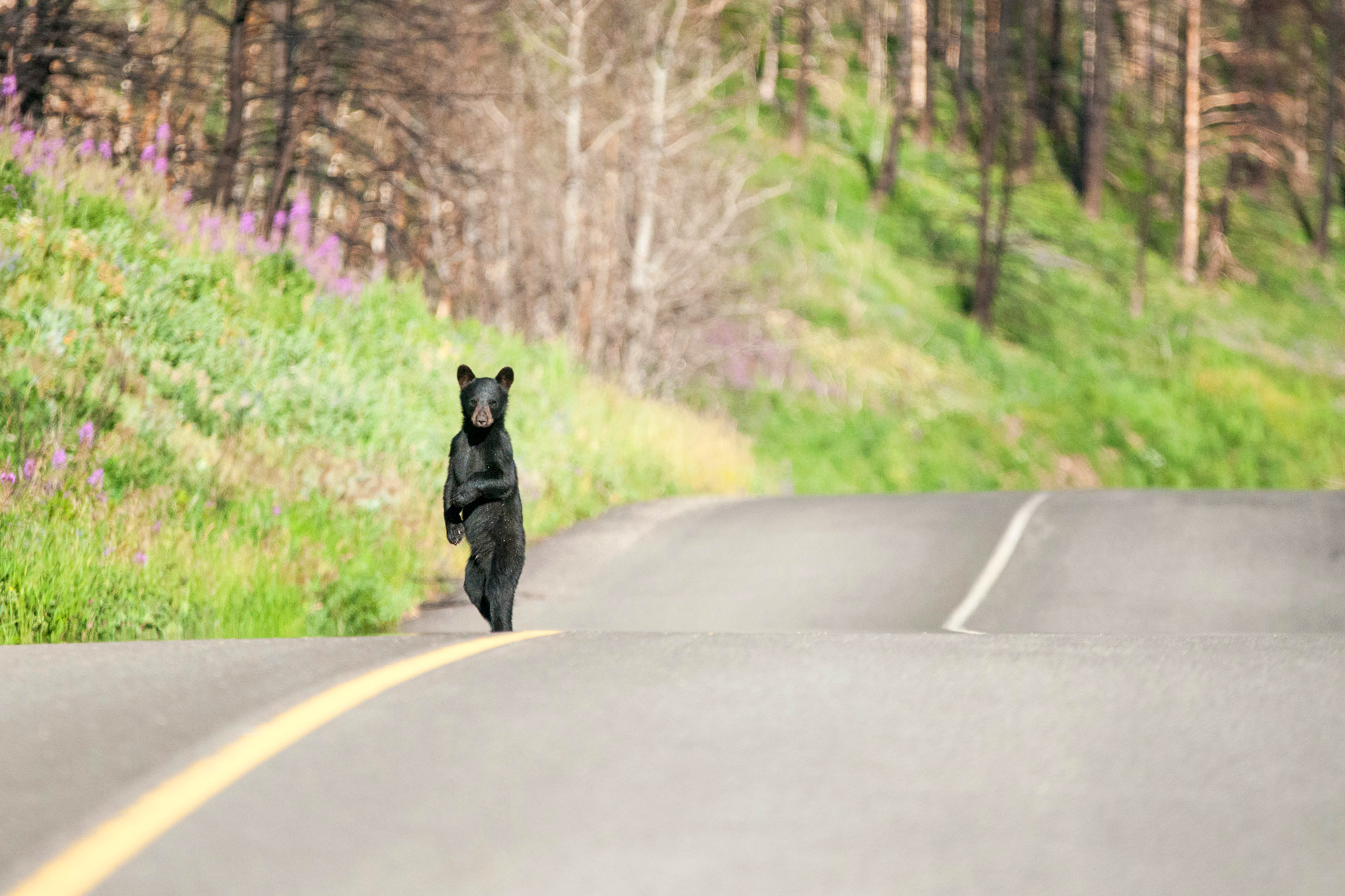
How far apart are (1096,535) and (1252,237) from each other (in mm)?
46053

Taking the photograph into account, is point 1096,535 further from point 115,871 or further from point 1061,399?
point 1061,399

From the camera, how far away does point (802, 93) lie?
51.0 metres

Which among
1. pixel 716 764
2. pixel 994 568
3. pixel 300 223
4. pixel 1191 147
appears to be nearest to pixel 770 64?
pixel 1191 147


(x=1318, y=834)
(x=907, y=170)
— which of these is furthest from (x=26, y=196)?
(x=907, y=170)

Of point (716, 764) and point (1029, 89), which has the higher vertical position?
point (1029, 89)

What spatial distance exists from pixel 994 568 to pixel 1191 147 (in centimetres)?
4126

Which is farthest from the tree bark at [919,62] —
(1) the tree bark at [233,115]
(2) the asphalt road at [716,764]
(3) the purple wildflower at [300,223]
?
(2) the asphalt road at [716,764]

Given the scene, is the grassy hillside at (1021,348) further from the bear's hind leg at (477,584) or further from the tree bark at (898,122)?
the bear's hind leg at (477,584)

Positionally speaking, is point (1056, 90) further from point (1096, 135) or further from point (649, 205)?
point (649, 205)

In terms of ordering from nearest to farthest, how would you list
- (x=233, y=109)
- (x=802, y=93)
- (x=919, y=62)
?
(x=233, y=109)
(x=802, y=93)
(x=919, y=62)

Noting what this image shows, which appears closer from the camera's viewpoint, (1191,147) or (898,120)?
(898,120)

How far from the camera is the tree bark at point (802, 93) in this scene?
50969mm

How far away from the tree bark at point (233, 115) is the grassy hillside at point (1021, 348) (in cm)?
1449

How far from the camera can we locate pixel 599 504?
18.2 m
